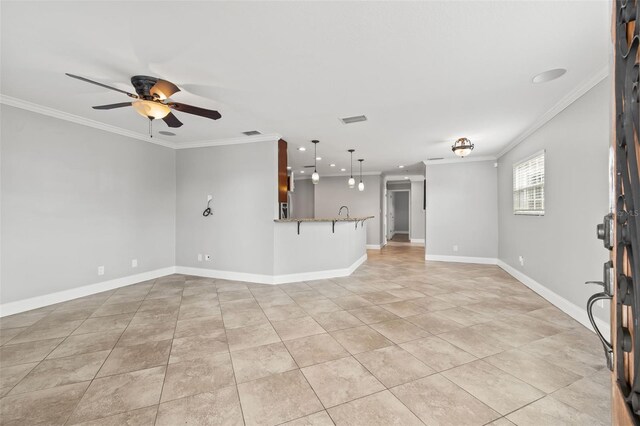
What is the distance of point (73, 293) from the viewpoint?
12.9 ft

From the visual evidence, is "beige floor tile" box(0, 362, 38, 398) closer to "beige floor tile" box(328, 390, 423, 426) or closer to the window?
"beige floor tile" box(328, 390, 423, 426)

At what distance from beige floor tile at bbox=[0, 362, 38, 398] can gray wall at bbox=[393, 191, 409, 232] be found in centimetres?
1346

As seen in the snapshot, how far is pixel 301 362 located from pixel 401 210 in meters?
12.7

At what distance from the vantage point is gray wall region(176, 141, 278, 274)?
483 centimetres

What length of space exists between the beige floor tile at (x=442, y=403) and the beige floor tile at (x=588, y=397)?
0.59 meters

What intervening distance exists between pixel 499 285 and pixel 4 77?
23.5ft

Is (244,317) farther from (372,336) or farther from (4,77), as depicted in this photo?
(4,77)

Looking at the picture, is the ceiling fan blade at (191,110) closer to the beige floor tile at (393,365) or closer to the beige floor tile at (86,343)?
the beige floor tile at (86,343)

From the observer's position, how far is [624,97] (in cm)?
69

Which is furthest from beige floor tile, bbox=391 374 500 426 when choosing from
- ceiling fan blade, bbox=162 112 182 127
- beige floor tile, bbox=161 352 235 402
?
ceiling fan blade, bbox=162 112 182 127

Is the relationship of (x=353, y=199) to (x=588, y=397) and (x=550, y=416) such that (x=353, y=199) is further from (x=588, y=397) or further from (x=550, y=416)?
(x=550, y=416)

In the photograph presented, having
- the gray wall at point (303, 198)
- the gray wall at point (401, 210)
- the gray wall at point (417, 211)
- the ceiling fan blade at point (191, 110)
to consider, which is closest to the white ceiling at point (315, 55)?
the ceiling fan blade at point (191, 110)

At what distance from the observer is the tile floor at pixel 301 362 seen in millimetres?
1727

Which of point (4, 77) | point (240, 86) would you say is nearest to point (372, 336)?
point (240, 86)
